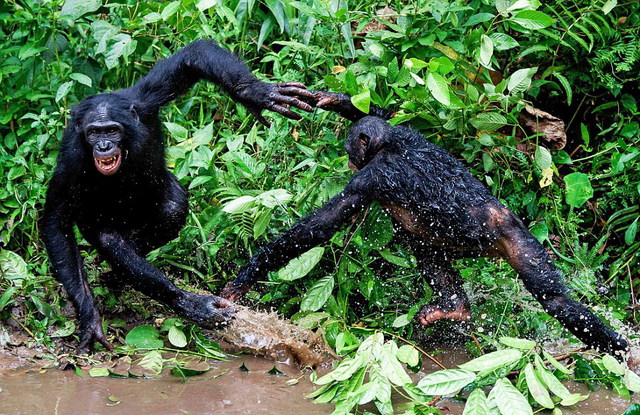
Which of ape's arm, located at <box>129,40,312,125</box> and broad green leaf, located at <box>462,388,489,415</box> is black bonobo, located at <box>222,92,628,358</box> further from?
broad green leaf, located at <box>462,388,489,415</box>

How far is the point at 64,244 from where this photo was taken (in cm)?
640

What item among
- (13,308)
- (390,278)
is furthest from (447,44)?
(13,308)

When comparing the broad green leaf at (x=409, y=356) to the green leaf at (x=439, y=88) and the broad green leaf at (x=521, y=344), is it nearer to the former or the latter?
the broad green leaf at (x=521, y=344)

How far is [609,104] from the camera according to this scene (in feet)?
25.3

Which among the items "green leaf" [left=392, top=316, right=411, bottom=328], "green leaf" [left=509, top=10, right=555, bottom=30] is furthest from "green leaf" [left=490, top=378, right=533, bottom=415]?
"green leaf" [left=509, top=10, right=555, bottom=30]

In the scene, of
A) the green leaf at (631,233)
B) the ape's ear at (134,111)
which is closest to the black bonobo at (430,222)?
the ape's ear at (134,111)

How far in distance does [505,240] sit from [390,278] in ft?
3.81

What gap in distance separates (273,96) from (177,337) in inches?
74.3

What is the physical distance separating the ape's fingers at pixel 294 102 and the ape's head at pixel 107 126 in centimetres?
107

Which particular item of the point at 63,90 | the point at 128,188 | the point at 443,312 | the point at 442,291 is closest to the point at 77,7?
the point at 63,90

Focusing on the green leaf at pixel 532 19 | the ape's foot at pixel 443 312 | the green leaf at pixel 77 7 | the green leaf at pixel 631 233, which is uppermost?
the green leaf at pixel 77 7

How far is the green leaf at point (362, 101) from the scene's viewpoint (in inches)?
253

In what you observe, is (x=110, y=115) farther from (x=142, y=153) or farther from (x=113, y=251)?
(x=113, y=251)

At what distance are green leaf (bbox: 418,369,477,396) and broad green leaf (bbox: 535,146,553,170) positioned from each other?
270 cm
